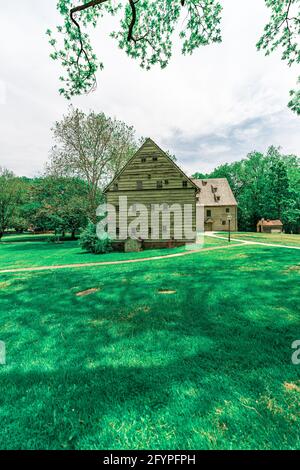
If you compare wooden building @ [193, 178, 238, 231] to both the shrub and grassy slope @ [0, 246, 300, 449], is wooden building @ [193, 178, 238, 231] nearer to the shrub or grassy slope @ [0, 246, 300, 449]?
the shrub

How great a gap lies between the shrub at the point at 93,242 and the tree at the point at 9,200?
31720 mm

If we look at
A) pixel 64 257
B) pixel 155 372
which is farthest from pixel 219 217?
pixel 155 372

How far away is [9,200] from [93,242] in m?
34.4

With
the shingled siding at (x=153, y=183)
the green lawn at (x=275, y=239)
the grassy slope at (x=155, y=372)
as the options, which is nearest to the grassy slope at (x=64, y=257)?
the shingled siding at (x=153, y=183)

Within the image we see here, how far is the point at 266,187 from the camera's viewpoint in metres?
47.9

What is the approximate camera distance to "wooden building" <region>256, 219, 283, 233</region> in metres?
44.1

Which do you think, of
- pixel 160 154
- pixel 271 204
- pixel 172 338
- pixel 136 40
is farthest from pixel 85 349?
pixel 271 204

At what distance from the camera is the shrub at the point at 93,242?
20.0 meters

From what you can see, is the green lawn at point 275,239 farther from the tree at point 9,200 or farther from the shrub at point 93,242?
the tree at point 9,200

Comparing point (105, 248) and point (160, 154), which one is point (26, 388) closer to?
point (105, 248)

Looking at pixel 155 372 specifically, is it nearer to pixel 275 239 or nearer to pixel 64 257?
pixel 64 257

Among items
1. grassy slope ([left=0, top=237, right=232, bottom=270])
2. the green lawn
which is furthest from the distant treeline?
grassy slope ([left=0, top=237, right=232, bottom=270])

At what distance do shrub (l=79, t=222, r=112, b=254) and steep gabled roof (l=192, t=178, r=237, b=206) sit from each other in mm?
29084
